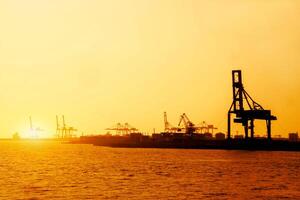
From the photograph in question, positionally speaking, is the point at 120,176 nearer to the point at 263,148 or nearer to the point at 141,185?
the point at 141,185

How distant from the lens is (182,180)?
73062 mm

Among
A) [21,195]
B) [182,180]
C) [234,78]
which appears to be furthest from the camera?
[234,78]

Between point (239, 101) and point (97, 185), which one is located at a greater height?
point (239, 101)

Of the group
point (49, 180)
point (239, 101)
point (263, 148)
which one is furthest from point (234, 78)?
point (49, 180)

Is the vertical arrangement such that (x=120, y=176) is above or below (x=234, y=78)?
below

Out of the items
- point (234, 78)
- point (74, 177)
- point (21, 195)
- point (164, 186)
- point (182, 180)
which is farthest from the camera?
point (234, 78)

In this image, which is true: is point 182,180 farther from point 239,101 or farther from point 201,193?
point 239,101

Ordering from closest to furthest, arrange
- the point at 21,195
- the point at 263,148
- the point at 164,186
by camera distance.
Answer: the point at 21,195 < the point at 164,186 < the point at 263,148

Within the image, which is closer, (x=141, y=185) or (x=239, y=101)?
(x=141, y=185)

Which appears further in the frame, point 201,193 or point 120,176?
point 120,176

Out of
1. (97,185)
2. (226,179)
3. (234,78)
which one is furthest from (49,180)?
(234,78)

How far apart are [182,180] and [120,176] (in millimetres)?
11266

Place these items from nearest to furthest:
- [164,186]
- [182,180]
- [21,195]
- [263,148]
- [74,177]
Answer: [21,195]
[164,186]
[182,180]
[74,177]
[263,148]

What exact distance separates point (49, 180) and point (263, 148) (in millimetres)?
114000
